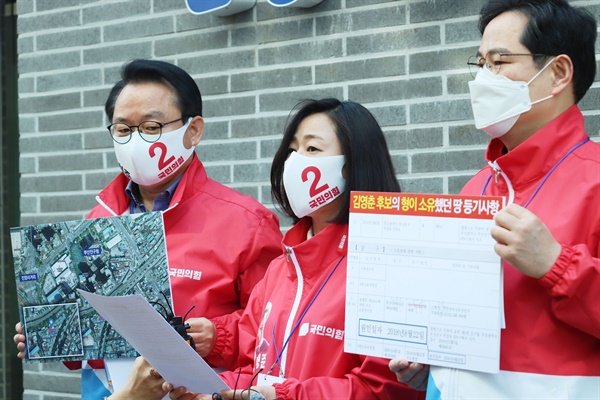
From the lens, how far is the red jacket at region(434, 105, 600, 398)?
220 centimetres

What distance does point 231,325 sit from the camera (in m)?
3.22

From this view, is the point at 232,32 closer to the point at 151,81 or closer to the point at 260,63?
the point at 260,63

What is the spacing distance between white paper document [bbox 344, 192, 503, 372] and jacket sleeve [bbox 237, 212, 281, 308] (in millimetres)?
889

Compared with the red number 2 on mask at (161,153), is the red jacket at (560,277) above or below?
below

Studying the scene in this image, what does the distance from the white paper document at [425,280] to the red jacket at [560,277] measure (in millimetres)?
94

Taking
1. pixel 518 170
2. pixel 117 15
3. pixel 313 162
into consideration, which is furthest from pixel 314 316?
pixel 117 15

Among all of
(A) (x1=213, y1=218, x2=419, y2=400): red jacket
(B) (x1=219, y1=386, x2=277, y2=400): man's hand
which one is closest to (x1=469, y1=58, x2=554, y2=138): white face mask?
(A) (x1=213, y1=218, x2=419, y2=400): red jacket

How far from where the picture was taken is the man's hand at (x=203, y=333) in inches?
122

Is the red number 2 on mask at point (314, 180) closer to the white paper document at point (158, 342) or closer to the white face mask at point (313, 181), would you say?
the white face mask at point (313, 181)

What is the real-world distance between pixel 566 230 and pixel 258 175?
8.31 feet

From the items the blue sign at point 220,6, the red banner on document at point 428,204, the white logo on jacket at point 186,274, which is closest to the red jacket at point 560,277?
the red banner on document at point 428,204

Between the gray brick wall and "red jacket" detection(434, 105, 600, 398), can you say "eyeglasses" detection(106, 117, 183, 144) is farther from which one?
"red jacket" detection(434, 105, 600, 398)

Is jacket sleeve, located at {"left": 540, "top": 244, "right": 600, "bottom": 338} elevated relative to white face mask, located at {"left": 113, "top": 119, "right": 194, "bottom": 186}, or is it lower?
lower

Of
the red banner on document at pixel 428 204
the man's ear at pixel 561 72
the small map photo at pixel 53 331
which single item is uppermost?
the man's ear at pixel 561 72
